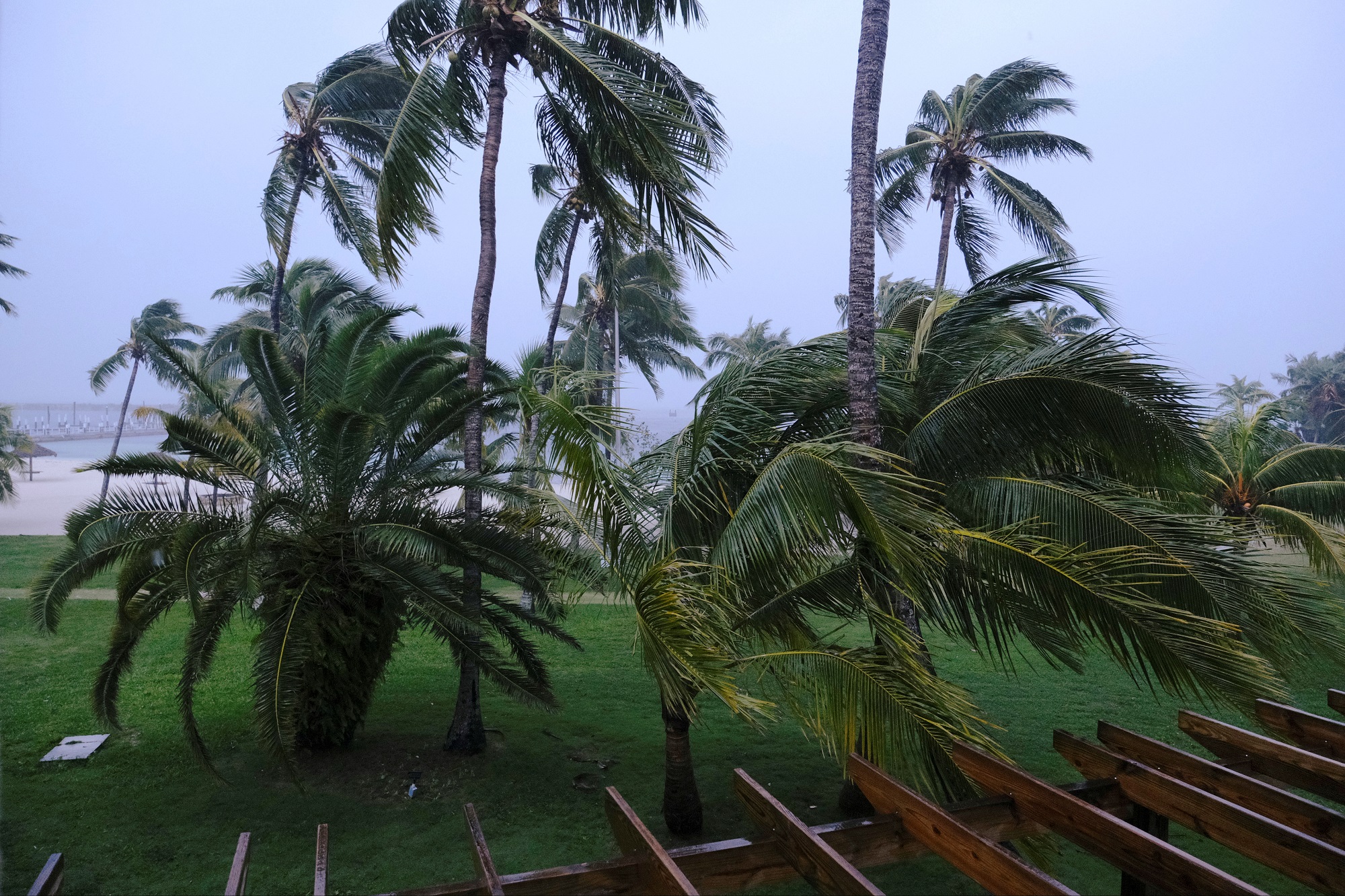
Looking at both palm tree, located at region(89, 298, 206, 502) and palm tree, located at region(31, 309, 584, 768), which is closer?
palm tree, located at region(31, 309, 584, 768)

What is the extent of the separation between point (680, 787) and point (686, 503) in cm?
237

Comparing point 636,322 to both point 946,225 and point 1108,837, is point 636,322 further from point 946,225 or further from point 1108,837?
point 1108,837

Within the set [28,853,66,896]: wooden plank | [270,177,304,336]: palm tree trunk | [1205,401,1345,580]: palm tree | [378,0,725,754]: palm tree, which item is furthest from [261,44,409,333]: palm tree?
[1205,401,1345,580]: palm tree

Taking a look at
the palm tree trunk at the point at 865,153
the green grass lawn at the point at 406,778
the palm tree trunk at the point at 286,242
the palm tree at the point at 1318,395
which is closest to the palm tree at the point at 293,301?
the palm tree trunk at the point at 286,242

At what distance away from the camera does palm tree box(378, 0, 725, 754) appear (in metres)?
7.56

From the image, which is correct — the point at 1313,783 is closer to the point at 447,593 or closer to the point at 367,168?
the point at 447,593

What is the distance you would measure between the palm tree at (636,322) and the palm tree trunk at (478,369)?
6.35 metres

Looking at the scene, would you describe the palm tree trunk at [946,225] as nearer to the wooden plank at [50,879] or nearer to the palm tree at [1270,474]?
the palm tree at [1270,474]

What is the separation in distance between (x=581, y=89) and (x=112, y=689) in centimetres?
681

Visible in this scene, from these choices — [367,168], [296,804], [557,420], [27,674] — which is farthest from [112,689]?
[367,168]

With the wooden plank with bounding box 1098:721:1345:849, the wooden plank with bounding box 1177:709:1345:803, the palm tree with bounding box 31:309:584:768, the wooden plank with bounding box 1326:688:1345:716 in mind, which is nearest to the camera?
the wooden plank with bounding box 1098:721:1345:849

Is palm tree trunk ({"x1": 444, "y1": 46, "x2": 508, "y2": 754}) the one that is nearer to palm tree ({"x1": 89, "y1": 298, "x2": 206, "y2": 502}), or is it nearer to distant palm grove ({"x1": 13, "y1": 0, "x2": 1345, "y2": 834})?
distant palm grove ({"x1": 13, "y1": 0, "x2": 1345, "y2": 834})

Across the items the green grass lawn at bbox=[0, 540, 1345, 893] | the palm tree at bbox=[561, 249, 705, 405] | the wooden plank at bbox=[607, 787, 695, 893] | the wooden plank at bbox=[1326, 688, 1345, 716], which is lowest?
the green grass lawn at bbox=[0, 540, 1345, 893]

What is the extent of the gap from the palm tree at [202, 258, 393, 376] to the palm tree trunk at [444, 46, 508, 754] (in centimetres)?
976
